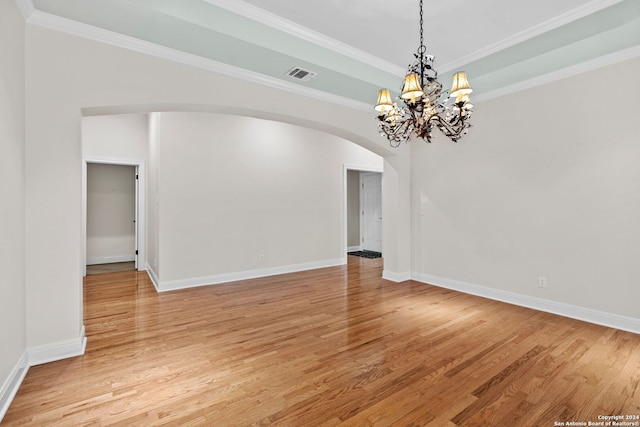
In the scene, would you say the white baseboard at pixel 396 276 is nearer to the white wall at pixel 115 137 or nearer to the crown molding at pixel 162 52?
the crown molding at pixel 162 52

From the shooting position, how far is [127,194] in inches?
297

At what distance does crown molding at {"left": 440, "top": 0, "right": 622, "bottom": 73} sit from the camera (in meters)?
2.71

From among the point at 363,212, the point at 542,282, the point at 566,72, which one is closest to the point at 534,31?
the point at 566,72

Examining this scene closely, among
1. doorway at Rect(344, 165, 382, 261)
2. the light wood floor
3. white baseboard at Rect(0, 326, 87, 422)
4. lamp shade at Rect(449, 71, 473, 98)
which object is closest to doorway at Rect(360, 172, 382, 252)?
doorway at Rect(344, 165, 382, 261)

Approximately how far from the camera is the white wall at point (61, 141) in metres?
2.60

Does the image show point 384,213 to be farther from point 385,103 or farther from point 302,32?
point 302,32

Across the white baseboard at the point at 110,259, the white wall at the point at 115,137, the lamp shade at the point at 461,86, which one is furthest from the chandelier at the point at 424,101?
the white baseboard at the point at 110,259

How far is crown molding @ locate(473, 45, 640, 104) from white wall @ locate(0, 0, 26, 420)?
5296mm

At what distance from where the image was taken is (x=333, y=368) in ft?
8.38

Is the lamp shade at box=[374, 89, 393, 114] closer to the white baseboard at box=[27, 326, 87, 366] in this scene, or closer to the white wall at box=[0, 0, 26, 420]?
the white wall at box=[0, 0, 26, 420]

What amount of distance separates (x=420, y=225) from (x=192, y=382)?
4.36m

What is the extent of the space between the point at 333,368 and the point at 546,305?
125 inches

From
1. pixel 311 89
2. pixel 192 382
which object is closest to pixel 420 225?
pixel 311 89

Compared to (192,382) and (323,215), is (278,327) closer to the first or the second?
(192,382)
